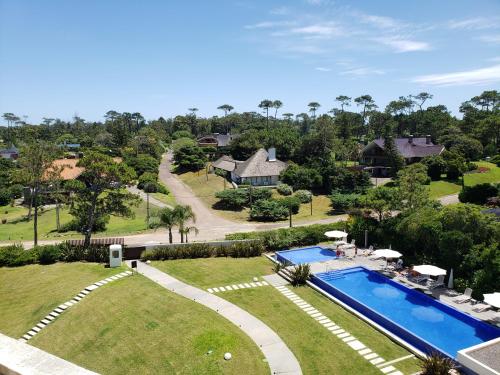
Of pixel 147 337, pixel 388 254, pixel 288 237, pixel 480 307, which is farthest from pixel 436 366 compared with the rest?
pixel 288 237

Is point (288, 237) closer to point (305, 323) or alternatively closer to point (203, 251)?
point (203, 251)

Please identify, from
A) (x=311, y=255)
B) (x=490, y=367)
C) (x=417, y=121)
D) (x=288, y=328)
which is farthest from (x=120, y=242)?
(x=417, y=121)

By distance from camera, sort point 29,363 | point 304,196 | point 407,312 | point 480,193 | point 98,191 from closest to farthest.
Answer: point 29,363, point 407,312, point 98,191, point 480,193, point 304,196

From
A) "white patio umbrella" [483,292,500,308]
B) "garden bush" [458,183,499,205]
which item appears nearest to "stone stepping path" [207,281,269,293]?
"white patio umbrella" [483,292,500,308]

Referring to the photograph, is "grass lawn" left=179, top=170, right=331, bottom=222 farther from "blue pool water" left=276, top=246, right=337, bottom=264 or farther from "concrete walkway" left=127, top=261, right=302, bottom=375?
"concrete walkway" left=127, top=261, right=302, bottom=375

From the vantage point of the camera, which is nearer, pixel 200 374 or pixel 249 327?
pixel 200 374

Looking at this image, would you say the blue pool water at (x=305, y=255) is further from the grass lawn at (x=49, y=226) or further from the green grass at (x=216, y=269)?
the grass lawn at (x=49, y=226)

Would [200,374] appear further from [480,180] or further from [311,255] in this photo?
[480,180]
